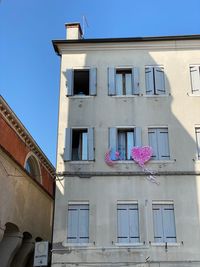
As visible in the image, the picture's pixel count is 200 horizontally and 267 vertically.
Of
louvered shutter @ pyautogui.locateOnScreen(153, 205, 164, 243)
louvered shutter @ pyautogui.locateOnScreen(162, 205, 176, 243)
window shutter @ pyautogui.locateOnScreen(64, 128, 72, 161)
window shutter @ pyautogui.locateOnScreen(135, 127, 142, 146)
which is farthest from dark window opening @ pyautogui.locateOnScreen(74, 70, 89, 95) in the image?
louvered shutter @ pyautogui.locateOnScreen(162, 205, 176, 243)

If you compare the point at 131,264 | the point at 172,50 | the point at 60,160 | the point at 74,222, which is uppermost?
the point at 172,50

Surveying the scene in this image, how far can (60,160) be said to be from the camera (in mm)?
17234

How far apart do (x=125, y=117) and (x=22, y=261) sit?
10.1 m

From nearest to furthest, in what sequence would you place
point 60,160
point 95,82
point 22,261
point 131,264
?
point 131,264 → point 60,160 → point 95,82 → point 22,261

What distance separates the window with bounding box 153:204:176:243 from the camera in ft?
52.1

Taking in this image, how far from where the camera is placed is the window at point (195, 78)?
60.3 feet

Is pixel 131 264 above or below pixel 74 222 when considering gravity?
below

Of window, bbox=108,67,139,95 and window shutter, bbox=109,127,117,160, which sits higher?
window, bbox=108,67,139,95

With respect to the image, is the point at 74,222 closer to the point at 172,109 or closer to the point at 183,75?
the point at 172,109

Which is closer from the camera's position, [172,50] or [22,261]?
[172,50]

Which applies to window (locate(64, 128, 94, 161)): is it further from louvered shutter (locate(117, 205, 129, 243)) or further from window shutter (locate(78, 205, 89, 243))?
louvered shutter (locate(117, 205, 129, 243))

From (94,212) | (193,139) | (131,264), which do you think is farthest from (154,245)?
(193,139)

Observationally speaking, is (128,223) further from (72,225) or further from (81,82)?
(81,82)

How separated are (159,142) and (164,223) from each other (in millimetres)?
3323
